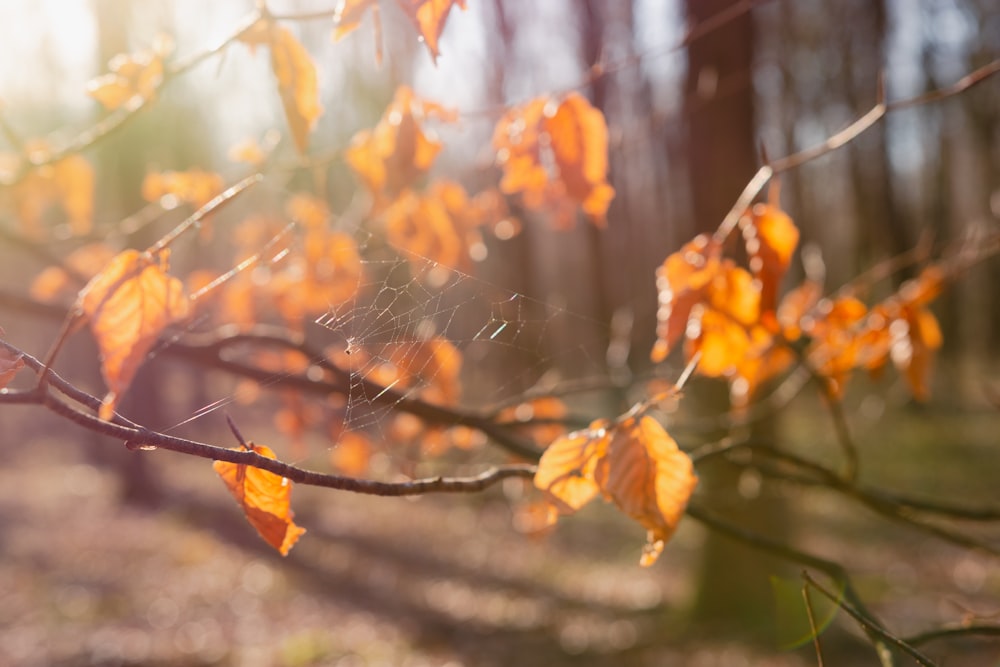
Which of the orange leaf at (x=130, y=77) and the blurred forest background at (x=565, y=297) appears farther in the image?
the blurred forest background at (x=565, y=297)

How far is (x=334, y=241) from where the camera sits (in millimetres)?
2891

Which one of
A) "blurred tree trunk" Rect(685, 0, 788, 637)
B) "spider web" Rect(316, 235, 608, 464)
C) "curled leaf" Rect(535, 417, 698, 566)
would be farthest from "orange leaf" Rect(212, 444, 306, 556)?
"blurred tree trunk" Rect(685, 0, 788, 637)

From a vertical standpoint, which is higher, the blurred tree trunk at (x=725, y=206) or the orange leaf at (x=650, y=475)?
the orange leaf at (x=650, y=475)

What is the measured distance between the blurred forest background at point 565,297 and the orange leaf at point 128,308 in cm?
45

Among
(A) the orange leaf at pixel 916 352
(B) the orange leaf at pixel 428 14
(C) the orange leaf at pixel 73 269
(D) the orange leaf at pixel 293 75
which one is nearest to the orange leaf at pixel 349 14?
(B) the orange leaf at pixel 428 14

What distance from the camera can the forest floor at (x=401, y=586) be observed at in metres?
5.29

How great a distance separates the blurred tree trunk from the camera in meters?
4.88

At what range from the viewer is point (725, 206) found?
16.0 ft

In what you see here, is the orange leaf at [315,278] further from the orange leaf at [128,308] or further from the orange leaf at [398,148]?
the orange leaf at [128,308]

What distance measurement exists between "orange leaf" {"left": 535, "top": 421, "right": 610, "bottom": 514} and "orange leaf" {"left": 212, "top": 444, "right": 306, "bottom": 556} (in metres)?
0.33

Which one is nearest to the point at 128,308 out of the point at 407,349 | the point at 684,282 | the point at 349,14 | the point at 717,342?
the point at 349,14

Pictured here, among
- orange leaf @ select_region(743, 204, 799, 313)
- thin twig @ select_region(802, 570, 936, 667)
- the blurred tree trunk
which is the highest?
orange leaf @ select_region(743, 204, 799, 313)

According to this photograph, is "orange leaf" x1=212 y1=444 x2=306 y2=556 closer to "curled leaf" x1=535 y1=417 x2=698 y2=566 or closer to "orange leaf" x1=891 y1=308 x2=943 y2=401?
"curled leaf" x1=535 y1=417 x2=698 y2=566

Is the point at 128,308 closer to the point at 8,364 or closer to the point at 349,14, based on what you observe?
the point at 8,364
